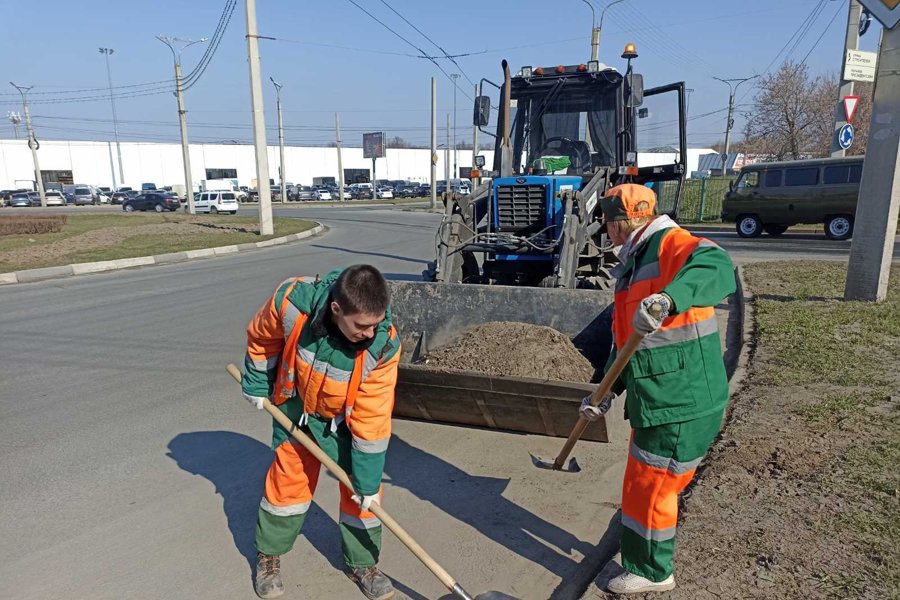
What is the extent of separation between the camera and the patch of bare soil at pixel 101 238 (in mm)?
13641

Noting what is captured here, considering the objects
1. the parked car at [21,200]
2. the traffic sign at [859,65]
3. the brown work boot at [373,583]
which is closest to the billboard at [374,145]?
the parked car at [21,200]

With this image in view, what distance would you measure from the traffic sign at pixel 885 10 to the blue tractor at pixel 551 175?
2.36m

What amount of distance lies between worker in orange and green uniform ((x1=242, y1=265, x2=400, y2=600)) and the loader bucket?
138cm

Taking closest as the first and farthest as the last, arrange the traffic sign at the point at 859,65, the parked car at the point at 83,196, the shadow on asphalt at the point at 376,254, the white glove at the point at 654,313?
the white glove at the point at 654,313, the traffic sign at the point at 859,65, the shadow on asphalt at the point at 376,254, the parked car at the point at 83,196

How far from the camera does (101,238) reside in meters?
17.3

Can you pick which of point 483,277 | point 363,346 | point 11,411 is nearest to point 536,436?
point 363,346

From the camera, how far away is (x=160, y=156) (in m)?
66.4

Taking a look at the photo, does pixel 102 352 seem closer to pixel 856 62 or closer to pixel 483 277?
pixel 483 277

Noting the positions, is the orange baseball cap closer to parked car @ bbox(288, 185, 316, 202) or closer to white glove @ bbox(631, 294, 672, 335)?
white glove @ bbox(631, 294, 672, 335)

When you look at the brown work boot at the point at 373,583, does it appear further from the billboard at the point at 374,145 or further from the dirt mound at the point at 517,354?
the billboard at the point at 374,145

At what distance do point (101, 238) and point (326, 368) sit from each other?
1731 centimetres

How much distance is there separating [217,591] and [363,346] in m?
1.30

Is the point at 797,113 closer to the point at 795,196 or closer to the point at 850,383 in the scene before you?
the point at 795,196

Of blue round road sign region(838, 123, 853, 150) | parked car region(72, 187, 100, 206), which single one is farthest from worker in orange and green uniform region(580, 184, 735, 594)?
parked car region(72, 187, 100, 206)
